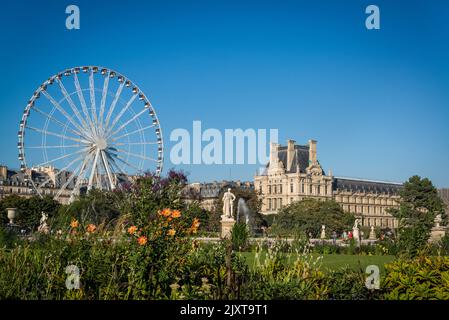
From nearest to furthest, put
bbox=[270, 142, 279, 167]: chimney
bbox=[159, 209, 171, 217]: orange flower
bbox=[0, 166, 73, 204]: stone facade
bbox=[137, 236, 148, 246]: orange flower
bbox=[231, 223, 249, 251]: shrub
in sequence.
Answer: bbox=[137, 236, 148, 246]: orange flower → bbox=[159, 209, 171, 217]: orange flower → bbox=[231, 223, 249, 251]: shrub → bbox=[270, 142, 279, 167]: chimney → bbox=[0, 166, 73, 204]: stone facade

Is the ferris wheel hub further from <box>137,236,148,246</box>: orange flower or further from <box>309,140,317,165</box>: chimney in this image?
<box>309,140,317,165</box>: chimney

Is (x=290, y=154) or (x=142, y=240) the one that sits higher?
(x=290, y=154)

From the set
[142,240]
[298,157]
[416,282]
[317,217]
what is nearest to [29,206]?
[317,217]

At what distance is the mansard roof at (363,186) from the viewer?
116 m

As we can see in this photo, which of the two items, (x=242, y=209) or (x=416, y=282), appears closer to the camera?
(x=416, y=282)

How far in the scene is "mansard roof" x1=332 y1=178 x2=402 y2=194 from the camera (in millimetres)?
115844

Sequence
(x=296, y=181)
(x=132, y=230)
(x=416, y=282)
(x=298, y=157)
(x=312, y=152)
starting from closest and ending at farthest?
(x=132, y=230), (x=416, y=282), (x=296, y=181), (x=298, y=157), (x=312, y=152)

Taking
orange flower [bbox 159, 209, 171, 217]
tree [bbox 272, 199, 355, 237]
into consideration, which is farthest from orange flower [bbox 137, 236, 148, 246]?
tree [bbox 272, 199, 355, 237]

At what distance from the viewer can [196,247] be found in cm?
1218

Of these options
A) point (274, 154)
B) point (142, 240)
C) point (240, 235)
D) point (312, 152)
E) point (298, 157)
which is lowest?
point (240, 235)

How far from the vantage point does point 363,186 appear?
120938 millimetres

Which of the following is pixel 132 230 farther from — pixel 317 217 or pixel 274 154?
pixel 274 154
